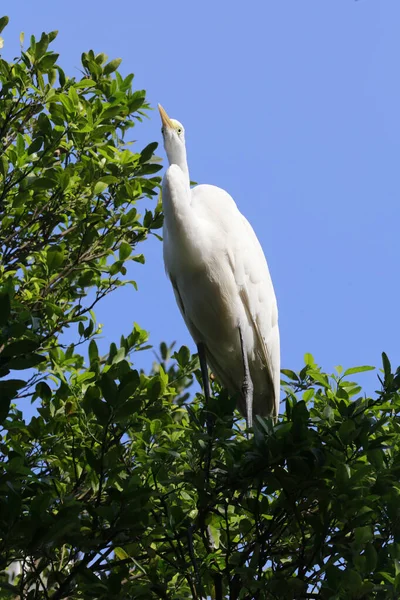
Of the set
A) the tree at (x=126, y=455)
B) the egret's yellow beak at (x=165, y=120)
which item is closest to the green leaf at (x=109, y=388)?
the tree at (x=126, y=455)

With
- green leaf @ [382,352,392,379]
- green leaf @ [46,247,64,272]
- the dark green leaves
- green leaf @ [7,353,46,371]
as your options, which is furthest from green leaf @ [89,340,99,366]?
the dark green leaves

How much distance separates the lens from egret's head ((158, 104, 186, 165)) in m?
4.67

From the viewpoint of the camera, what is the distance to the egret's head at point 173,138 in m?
4.67

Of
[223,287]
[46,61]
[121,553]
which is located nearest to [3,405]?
[121,553]

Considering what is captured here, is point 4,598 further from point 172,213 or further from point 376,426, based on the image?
point 172,213

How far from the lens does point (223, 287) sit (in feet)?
13.8

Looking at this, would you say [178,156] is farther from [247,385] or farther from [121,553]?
[121,553]

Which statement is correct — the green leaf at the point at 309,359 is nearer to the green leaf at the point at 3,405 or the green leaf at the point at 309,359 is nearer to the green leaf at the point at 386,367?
the green leaf at the point at 386,367

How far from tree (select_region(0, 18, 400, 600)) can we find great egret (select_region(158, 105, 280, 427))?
21.9 inches

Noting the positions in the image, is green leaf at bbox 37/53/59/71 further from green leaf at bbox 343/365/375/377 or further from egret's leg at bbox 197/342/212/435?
green leaf at bbox 343/365/375/377

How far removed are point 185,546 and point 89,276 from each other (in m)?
1.27

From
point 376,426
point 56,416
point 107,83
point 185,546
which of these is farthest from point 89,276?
point 376,426

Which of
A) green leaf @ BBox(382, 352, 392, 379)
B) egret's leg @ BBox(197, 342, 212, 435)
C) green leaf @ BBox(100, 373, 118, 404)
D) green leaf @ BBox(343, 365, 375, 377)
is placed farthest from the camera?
egret's leg @ BBox(197, 342, 212, 435)

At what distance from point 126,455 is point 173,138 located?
2258 millimetres
